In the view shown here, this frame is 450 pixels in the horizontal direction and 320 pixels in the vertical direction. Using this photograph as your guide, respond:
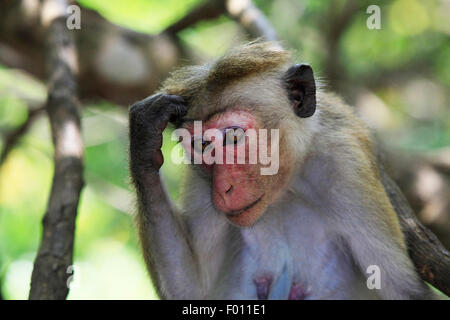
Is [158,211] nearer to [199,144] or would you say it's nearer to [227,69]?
[199,144]

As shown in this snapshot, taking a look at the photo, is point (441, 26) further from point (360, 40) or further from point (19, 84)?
point (19, 84)

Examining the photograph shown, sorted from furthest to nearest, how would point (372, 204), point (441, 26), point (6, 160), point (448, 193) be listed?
point (441, 26) → point (6, 160) → point (448, 193) → point (372, 204)

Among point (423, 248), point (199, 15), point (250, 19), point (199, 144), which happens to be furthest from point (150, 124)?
point (199, 15)

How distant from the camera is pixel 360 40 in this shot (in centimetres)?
773

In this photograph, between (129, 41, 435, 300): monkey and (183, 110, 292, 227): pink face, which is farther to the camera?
(129, 41, 435, 300): monkey

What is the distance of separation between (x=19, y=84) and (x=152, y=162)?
16.6 feet

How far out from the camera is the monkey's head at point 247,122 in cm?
281

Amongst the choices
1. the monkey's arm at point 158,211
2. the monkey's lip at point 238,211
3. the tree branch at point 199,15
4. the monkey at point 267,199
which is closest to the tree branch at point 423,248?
the monkey at point 267,199

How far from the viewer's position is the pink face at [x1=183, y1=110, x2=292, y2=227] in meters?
2.79

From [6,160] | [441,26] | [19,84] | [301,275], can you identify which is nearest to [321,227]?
[301,275]

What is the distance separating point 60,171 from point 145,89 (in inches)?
103

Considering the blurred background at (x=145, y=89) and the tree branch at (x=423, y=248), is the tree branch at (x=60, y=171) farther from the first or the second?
the tree branch at (x=423, y=248)

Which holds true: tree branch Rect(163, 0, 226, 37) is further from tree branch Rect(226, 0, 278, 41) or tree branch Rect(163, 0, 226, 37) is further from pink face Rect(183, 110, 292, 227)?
pink face Rect(183, 110, 292, 227)

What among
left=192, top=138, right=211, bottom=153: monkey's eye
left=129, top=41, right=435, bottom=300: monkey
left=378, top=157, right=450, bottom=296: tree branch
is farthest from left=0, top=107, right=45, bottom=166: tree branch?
left=378, top=157, right=450, bottom=296: tree branch
